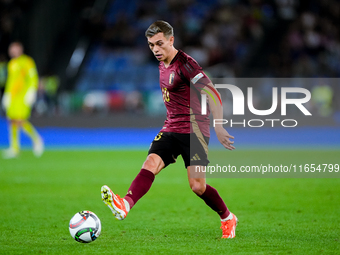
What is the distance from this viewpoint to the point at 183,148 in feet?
16.2

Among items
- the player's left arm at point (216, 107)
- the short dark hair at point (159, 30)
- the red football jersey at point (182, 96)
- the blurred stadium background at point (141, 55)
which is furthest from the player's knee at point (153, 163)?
the blurred stadium background at point (141, 55)

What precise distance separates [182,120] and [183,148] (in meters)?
0.28

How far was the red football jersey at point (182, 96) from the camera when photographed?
4.91m

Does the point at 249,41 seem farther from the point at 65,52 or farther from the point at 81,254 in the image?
the point at 81,254

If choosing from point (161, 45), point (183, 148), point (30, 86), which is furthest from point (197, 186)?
point (30, 86)

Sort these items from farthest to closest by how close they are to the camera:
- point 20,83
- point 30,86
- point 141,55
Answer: point 141,55 < point 20,83 < point 30,86

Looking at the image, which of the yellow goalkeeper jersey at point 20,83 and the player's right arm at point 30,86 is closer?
the player's right arm at point 30,86

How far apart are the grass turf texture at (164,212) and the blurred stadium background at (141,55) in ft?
18.1

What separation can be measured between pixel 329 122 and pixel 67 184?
36.3ft

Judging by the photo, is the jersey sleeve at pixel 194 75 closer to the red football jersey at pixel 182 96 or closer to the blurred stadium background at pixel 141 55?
the red football jersey at pixel 182 96

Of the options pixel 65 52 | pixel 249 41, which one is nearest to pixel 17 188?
pixel 65 52

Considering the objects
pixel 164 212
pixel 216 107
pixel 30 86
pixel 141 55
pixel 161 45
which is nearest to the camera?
pixel 216 107

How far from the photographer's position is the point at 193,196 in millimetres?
8055

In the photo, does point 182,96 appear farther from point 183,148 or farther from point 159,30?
point 159,30
